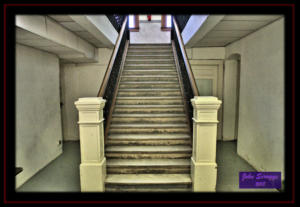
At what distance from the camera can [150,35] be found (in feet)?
23.5

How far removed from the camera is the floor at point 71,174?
271 centimetres

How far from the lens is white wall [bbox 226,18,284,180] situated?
254cm

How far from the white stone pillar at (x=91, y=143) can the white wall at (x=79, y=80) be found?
116 inches

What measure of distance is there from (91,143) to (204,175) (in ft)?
4.98

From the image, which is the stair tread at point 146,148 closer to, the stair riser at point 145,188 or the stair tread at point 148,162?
the stair tread at point 148,162

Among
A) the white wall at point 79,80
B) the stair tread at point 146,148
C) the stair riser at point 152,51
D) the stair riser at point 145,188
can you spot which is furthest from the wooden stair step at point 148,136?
the stair riser at point 152,51

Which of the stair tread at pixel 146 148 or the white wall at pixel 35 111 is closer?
the stair tread at pixel 146 148

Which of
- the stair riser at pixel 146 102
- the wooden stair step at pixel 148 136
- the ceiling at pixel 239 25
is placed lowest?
the wooden stair step at pixel 148 136

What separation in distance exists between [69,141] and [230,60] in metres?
5.07

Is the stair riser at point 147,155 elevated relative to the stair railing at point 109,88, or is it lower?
lower

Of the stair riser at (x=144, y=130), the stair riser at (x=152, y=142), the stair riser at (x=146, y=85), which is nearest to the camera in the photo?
the stair riser at (x=152, y=142)

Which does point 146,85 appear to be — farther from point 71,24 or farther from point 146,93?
point 71,24

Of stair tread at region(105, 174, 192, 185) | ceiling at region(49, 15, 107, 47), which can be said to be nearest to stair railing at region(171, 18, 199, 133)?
stair tread at region(105, 174, 192, 185)
